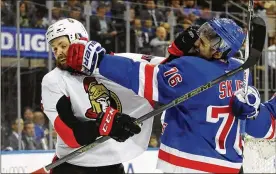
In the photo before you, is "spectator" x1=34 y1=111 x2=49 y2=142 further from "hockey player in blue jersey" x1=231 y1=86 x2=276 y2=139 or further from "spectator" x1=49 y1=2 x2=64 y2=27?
"hockey player in blue jersey" x1=231 y1=86 x2=276 y2=139

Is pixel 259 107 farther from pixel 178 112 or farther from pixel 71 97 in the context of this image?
pixel 71 97

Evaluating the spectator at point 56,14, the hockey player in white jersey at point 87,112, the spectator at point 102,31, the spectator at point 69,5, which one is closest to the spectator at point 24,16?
the spectator at point 56,14

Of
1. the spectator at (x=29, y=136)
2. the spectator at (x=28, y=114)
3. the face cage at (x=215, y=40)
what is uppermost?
the face cage at (x=215, y=40)

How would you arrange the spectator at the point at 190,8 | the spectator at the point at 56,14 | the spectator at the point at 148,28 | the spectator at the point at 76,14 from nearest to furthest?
the spectator at the point at 56,14, the spectator at the point at 76,14, the spectator at the point at 148,28, the spectator at the point at 190,8

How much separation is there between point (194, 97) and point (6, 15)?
2.76 metres

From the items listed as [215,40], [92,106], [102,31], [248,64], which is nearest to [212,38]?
[215,40]

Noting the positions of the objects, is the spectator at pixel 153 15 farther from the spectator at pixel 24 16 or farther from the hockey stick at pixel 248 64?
the hockey stick at pixel 248 64

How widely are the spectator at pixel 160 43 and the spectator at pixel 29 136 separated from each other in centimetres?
115

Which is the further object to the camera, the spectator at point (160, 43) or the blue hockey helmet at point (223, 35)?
the spectator at point (160, 43)

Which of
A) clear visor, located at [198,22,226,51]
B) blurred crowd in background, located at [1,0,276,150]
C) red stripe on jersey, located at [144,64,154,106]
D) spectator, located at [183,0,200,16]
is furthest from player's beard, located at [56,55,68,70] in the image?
spectator, located at [183,0,200,16]

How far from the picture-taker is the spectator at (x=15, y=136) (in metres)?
4.70

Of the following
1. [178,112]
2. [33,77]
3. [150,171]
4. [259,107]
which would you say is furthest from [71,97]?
[150,171]

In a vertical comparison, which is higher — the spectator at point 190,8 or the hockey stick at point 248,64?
the hockey stick at point 248,64

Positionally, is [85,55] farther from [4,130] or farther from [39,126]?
[39,126]
